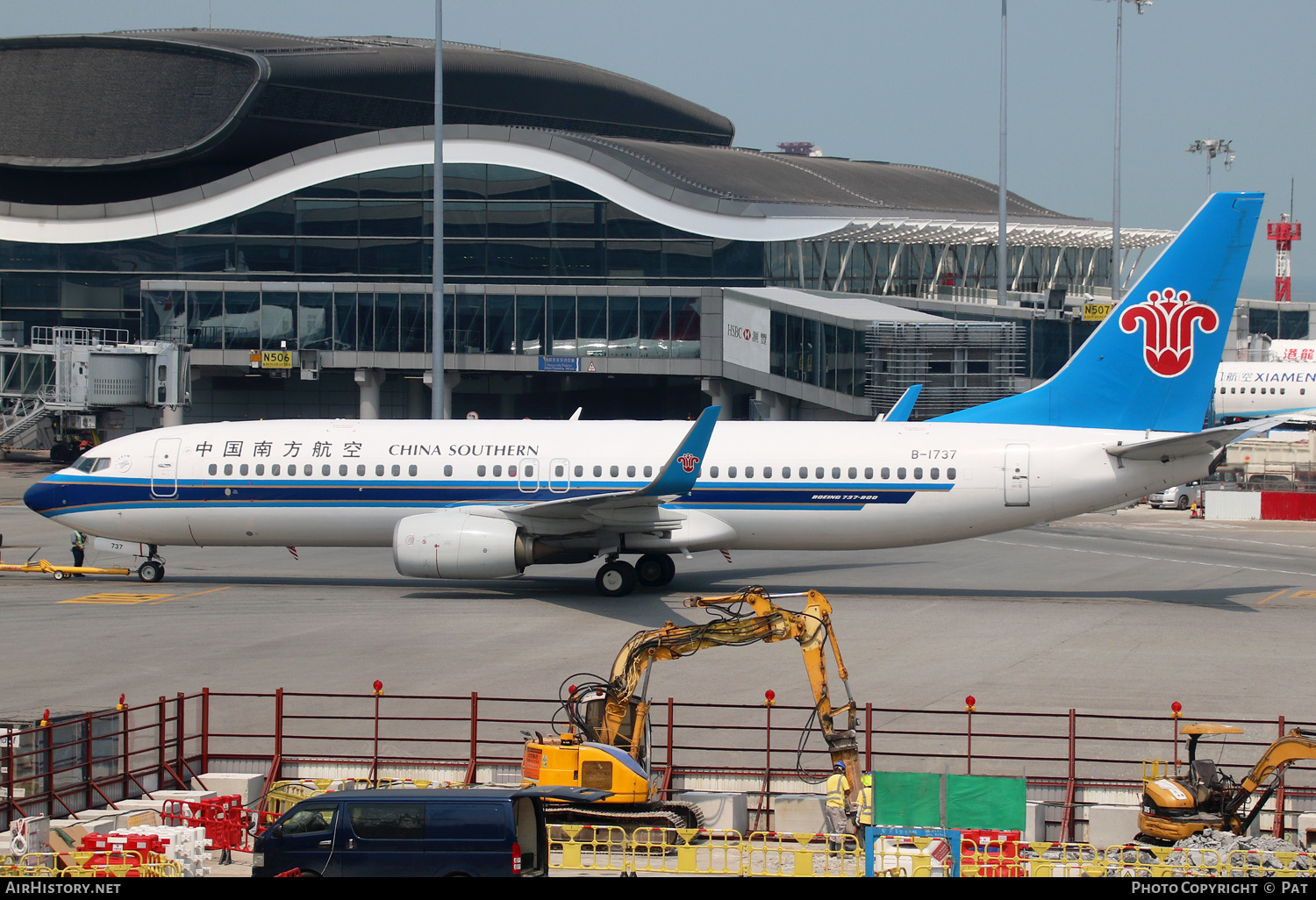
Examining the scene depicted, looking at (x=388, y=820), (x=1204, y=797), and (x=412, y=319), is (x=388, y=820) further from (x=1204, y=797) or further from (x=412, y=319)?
(x=412, y=319)

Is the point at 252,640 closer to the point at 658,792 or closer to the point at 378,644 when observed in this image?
the point at 378,644

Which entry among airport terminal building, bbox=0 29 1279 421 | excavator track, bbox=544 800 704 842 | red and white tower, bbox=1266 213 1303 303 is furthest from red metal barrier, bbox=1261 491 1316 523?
red and white tower, bbox=1266 213 1303 303

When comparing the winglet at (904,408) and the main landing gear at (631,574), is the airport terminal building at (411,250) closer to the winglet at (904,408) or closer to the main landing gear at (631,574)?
the winglet at (904,408)

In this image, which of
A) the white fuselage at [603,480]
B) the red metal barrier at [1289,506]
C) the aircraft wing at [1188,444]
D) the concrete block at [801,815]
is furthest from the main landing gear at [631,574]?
the red metal barrier at [1289,506]

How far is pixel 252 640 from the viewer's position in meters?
27.2

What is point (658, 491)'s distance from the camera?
2989 centimetres

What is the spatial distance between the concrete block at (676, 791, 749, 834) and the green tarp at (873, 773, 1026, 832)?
1.82 m

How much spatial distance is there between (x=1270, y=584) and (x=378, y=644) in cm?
2447

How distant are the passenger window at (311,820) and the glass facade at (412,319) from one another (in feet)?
166

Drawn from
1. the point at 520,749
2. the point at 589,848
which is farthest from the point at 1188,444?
the point at 589,848

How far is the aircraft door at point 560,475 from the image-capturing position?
3297 centimetres

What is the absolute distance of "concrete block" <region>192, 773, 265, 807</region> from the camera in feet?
61.7

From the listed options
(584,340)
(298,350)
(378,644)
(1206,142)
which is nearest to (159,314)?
(298,350)
